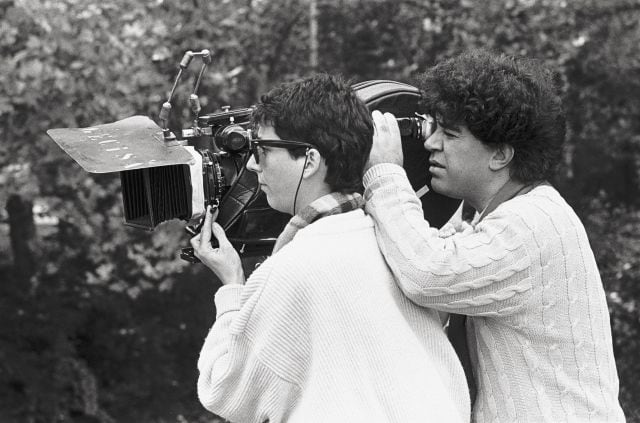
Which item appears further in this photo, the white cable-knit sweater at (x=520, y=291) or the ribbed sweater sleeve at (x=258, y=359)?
the white cable-knit sweater at (x=520, y=291)

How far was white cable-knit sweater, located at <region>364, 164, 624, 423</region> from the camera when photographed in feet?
6.33

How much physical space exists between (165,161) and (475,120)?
66 cm

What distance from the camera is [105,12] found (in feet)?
14.4

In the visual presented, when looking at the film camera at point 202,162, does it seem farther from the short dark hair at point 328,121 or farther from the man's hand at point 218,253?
the short dark hair at point 328,121

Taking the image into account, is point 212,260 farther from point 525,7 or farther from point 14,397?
point 525,7

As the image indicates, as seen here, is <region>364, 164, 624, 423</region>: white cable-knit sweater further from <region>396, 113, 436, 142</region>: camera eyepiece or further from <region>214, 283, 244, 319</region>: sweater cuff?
<region>214, 283, 244, 319</region>: sweater cuff

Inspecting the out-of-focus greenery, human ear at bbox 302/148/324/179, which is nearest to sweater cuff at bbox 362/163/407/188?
human ear at bbox 302/148/324/179

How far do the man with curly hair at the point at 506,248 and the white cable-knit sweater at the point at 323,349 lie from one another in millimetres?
106

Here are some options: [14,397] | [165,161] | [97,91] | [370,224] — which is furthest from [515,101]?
→ [14,397]

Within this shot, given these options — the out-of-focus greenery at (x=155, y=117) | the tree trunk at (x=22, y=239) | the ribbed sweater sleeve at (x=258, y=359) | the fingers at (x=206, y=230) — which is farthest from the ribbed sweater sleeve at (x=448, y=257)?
the tree trunk at (x=22, y=239)

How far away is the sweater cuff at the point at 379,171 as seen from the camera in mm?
2012

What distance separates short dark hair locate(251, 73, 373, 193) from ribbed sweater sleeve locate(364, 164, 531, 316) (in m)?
0.09

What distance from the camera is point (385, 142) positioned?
2061 mm

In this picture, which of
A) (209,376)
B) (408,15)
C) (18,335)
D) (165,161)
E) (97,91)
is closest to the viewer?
(209,376)
